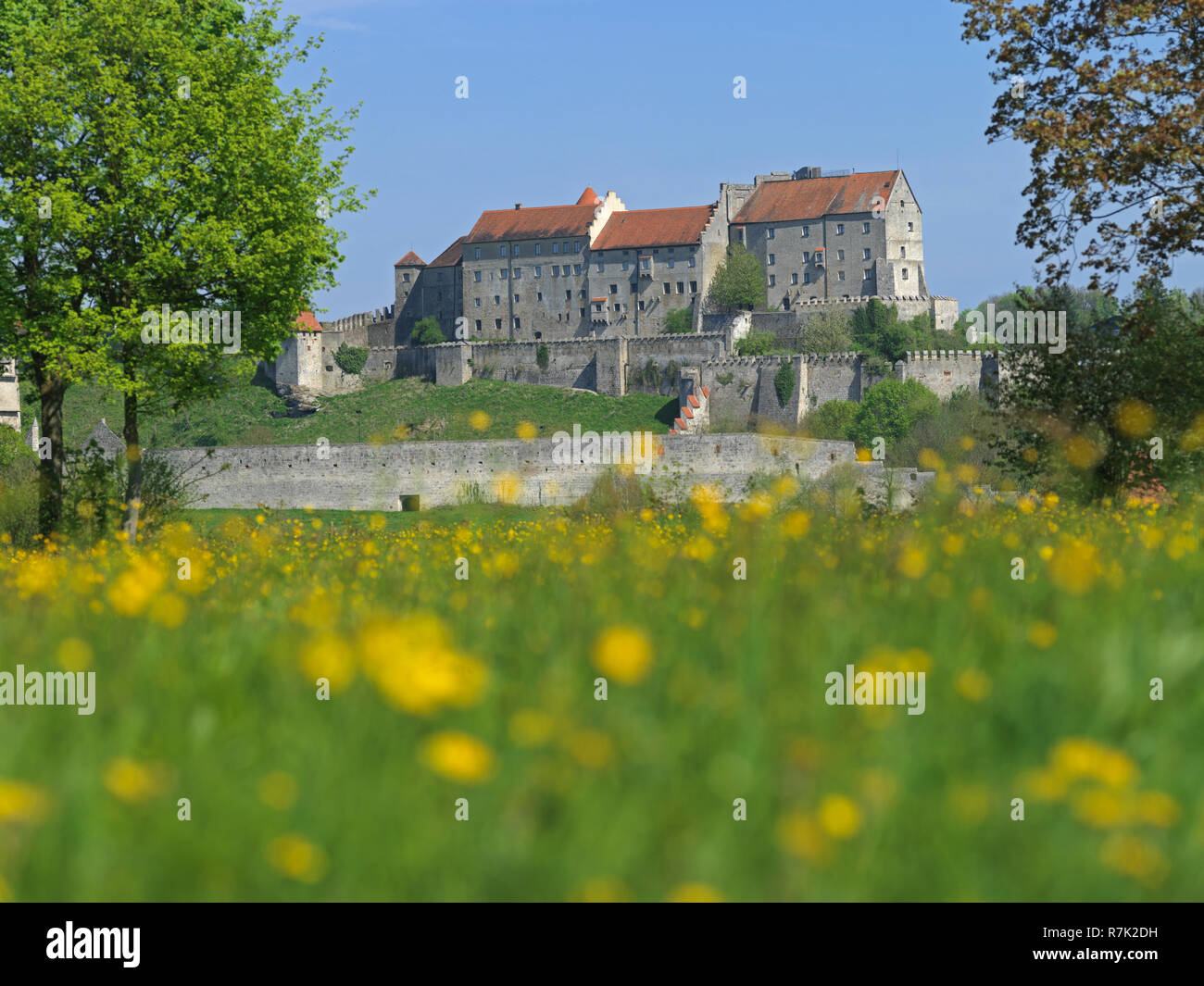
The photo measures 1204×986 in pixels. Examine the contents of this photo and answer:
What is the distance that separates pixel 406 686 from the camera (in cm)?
291

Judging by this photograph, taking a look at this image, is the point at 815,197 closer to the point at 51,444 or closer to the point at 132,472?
the point at 51,444

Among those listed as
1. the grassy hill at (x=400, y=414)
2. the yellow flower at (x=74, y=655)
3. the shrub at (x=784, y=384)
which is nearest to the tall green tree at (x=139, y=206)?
the yellow flower at (x=74, y=655)

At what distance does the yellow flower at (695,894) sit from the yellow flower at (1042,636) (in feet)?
5.97

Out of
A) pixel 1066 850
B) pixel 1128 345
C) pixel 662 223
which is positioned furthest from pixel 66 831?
pixel 662 223

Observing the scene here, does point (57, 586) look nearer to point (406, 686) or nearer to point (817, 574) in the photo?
point (817, 574)

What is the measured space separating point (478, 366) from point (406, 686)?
9862 centimetres

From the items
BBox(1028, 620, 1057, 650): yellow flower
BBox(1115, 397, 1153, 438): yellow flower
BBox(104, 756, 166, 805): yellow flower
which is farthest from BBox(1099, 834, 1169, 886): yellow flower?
BBox(1115, 397, 1153, 438): yellow flower

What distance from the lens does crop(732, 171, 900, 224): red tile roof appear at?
113 meters

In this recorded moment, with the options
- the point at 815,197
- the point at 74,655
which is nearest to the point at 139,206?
the point at 74,655

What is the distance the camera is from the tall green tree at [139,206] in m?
18.9

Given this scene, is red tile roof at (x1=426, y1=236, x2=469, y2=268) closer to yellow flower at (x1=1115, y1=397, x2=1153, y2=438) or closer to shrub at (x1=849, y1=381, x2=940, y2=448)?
shrub at (x1=849, y1=381, x2=940, y2=448)

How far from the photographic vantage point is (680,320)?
110812mm

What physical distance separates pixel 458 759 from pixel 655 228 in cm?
11621

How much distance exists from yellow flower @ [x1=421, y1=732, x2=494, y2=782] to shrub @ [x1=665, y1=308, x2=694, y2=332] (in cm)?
10761
